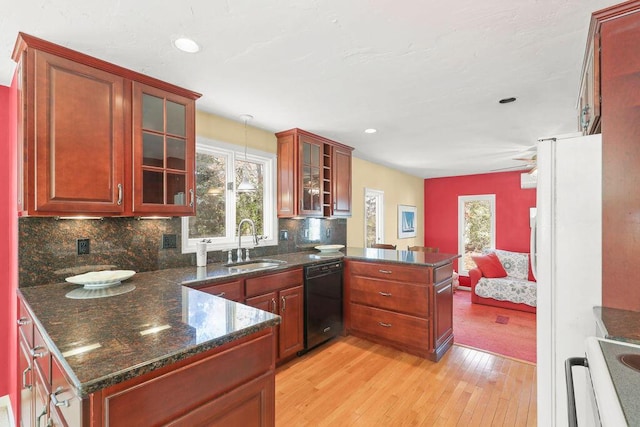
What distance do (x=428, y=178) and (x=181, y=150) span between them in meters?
6.07

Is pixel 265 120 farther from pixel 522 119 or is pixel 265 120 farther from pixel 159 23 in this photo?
pixel 522 119

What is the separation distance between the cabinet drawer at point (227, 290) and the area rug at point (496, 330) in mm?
→ 2515

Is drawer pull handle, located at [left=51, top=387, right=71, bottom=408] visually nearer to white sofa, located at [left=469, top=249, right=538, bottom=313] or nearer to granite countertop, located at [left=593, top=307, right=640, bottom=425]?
granite countertop, located at [left=593, top=307, right=640, bottom=425]

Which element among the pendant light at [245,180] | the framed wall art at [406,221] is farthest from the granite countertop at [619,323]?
the framed wall art at [406,221]

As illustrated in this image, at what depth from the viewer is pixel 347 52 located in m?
1.88

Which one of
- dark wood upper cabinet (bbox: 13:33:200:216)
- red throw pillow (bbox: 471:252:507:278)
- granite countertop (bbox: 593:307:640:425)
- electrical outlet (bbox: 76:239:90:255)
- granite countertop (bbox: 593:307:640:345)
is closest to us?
granite countertop (bbox: 593:307:640:425)

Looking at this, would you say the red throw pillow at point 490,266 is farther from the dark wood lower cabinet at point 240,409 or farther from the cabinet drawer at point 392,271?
the dark wood lower cabinet at point 240,409

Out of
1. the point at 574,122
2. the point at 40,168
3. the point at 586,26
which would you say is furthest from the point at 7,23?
the point at 574,122

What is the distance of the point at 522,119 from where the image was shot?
120 inches

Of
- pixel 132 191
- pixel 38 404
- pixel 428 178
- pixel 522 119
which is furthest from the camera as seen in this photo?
pixel 428 178

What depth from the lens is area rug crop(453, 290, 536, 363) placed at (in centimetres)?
323

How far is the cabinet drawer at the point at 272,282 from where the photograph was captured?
97.4 inches

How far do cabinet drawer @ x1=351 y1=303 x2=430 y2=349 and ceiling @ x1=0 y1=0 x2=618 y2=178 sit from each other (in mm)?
2014

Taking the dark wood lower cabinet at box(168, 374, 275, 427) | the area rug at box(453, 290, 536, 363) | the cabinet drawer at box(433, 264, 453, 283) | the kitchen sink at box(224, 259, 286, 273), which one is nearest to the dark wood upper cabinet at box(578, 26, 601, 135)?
the cabinet drawer at box(433, 264, 453, 283)
